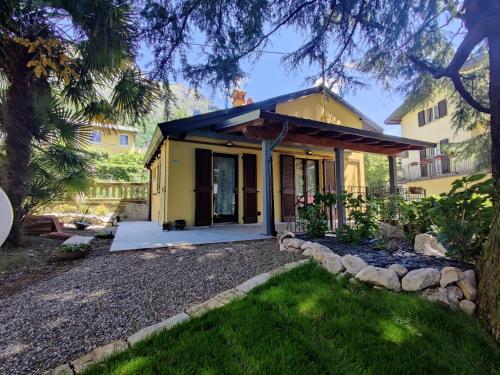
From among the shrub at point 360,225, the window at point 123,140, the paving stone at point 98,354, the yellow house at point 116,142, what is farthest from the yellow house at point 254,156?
the window at point 123,140

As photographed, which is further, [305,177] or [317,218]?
[305,177]

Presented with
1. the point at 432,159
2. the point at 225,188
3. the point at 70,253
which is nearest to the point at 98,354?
the point at 70,253

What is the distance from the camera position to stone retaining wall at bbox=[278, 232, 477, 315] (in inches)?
94.7

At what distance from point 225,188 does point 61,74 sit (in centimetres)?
532

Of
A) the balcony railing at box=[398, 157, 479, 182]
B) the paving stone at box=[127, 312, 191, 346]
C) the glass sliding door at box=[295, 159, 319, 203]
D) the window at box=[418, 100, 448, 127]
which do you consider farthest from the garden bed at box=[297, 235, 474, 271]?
the window at box=[418, 100, 448, 127]

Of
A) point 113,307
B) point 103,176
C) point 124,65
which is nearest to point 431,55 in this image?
point 124,65

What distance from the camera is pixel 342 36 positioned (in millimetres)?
4000

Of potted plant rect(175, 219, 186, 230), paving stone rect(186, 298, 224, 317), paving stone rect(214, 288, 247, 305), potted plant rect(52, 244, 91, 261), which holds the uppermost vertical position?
potted plant rect(175, 219, 186, 230)

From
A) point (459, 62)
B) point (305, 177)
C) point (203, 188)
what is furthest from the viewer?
point (305, 177)

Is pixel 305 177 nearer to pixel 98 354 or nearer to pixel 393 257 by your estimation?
pixel 393 257

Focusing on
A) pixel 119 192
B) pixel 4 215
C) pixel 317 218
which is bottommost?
pixel 317 218

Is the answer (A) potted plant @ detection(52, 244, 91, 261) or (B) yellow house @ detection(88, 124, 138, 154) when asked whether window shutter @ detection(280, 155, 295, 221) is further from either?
(B) yellow house @ detection(88, 124, 138, 154)

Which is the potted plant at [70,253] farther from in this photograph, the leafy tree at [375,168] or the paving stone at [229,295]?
the leafy tree at [375,168]

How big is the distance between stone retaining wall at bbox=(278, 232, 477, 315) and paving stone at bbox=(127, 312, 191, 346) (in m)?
1.83
